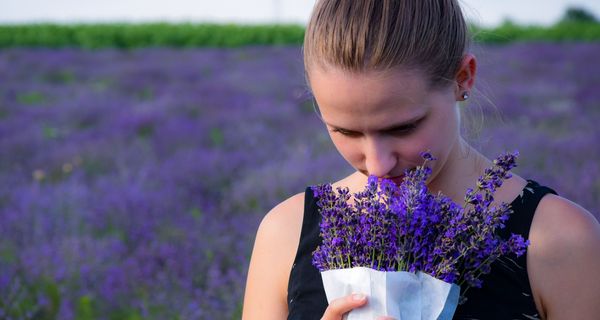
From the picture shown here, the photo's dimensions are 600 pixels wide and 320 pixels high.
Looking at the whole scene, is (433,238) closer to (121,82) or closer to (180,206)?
(180,206)

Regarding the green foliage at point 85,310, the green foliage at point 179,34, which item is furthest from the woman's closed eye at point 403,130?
the green foliage at point 179,34

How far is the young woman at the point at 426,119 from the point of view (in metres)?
1.60

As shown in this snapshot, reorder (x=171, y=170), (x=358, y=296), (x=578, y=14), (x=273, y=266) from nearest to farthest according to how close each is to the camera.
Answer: (x=358, y=296), (x=273, y=266), (x=171, y=170), (x=578, y=14)

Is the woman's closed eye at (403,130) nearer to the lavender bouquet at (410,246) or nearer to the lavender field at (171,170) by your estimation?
the lavender bouquet at (410,246)

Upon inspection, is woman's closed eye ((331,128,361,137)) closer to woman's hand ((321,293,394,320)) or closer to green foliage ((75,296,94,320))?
woman's hand ((321,293,394,320))

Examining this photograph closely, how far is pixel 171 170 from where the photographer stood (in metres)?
6.20

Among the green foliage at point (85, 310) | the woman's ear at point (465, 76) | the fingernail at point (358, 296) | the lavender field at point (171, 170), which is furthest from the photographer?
the lavender field at point (171, 170)

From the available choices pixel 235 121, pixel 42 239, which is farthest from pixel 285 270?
pixel 235 121

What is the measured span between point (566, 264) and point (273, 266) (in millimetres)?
713

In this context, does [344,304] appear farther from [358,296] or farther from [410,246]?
[410,246]

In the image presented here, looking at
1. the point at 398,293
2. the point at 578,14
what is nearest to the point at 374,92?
the point at 398,293

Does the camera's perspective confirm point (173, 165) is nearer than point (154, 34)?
Yes

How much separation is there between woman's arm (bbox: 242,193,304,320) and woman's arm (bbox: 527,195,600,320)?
59 cm

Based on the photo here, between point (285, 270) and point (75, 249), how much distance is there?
264 centimetres
